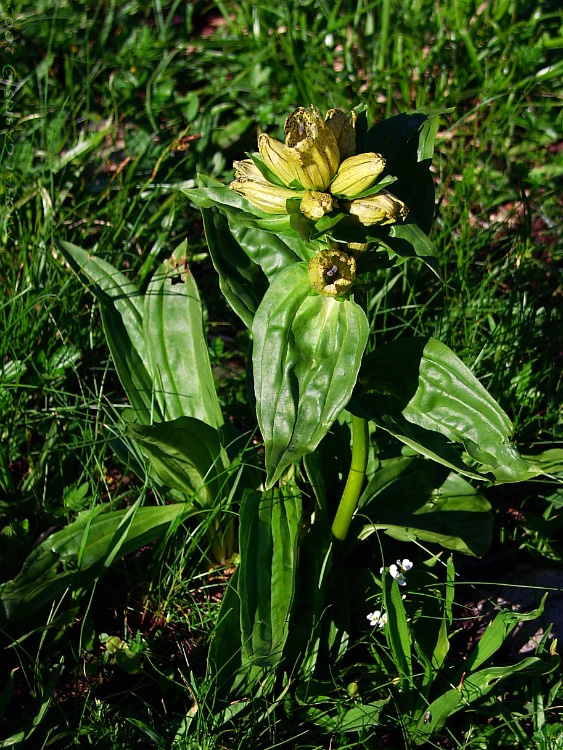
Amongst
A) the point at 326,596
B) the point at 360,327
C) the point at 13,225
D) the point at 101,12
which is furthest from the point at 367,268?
the point at 101,12

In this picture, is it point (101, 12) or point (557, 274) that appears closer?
point (557, 274)

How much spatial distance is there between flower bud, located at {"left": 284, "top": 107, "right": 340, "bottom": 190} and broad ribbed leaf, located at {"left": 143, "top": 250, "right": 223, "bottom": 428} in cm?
87

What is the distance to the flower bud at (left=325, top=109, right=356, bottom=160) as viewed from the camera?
5.69ft

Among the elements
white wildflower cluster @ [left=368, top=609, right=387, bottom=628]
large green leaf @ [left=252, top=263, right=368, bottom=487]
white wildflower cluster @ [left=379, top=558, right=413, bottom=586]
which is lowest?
white wildflower cluster @ [left=368, top=609, right=387, bottom=628]

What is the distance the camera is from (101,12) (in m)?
4.27

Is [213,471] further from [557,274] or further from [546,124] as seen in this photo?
[546,124]

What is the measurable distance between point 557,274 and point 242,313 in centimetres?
160

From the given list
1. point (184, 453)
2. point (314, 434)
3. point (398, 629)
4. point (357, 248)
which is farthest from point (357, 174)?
point (398, 629)

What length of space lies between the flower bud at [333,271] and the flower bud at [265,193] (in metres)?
0.15

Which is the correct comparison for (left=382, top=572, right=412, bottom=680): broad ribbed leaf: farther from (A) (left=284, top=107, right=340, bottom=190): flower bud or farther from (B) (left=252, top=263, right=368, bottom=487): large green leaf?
(A) (left=284, top=107, right=340, bottom=190): flower bud

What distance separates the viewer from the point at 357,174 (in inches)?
66.5

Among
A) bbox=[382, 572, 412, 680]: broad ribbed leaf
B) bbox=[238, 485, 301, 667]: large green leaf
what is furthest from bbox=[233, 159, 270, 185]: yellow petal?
bbox=[382, 572, 412, 680]: broad ribbed leaf

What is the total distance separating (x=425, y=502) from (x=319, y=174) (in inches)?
46.9

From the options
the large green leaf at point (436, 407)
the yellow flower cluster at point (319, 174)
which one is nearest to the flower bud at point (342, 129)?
the yellow flower cluster at point (319, 174)
